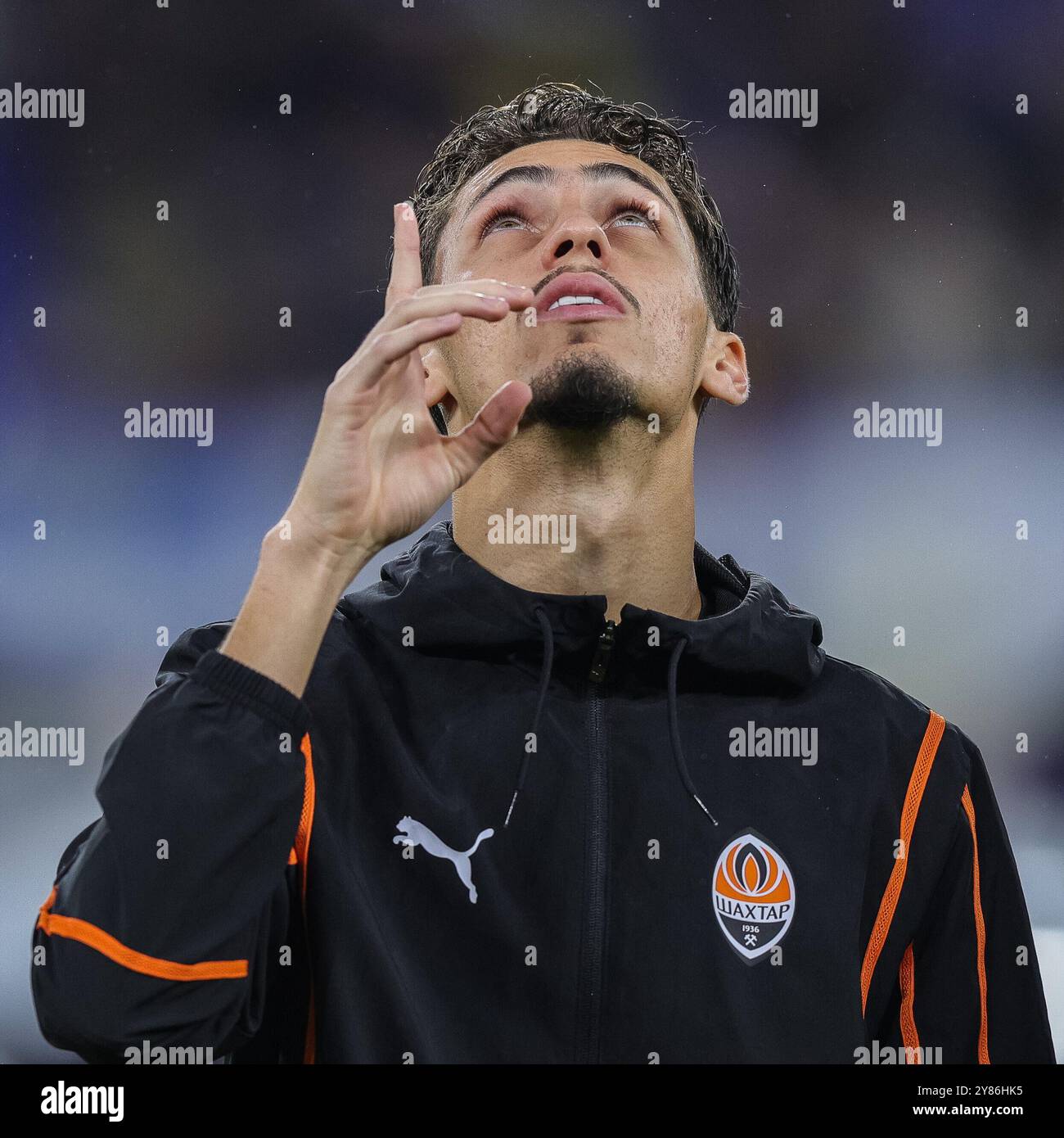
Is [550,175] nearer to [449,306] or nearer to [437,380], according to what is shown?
[437,380]

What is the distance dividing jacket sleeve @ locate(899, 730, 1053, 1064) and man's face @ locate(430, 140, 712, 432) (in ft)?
2.22

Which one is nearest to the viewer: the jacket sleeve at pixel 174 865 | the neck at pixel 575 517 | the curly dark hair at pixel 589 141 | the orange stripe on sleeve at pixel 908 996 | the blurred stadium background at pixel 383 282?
the jacket sleeve at pixel 174 865

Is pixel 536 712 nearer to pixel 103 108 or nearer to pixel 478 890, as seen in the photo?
pixel 478 890

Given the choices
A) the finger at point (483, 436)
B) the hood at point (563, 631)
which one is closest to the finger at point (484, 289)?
the finger at point (483, 436)

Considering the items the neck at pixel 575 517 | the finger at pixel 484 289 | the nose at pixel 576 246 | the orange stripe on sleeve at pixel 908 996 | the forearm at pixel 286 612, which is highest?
the nose at pixel 576 246

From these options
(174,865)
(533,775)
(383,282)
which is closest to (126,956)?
(174,865)

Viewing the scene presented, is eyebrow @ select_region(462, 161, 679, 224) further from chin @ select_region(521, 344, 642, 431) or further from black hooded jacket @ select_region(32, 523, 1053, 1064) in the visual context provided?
black hooded jacket @ select_region(32, 523, 1053, 1064)

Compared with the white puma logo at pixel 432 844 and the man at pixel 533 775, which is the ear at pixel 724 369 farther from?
the white puma logo at pixel 432 844

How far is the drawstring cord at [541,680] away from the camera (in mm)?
1339

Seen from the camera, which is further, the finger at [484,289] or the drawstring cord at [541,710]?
the drawstring cord at [541,710]

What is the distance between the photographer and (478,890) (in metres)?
1.29

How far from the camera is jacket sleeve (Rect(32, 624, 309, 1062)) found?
40.9 inches

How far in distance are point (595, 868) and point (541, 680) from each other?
0.74ft
